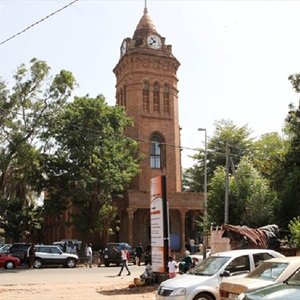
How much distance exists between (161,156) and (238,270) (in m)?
34.8

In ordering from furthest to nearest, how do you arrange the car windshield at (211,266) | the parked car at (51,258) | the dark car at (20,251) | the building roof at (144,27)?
the building roof at (144,27) < the dark car at (20,251) < the parked car at (51,258) < the car windshield at (211,266)

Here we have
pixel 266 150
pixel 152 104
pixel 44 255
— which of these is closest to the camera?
pixel 44 255

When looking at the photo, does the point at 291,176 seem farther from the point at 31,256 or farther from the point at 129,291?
the point at 31,256

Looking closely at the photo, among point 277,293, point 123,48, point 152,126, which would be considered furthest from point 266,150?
point 277,293

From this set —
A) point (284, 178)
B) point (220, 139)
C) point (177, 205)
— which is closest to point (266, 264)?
point (284, 178)

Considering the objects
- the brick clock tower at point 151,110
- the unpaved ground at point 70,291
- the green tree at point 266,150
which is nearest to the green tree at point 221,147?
the green tree at point 266,150

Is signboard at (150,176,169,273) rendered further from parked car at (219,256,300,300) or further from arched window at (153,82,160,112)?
arched window at (153,82,160,112)

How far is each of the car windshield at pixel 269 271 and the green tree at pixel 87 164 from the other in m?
27.3

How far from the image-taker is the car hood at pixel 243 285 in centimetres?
969

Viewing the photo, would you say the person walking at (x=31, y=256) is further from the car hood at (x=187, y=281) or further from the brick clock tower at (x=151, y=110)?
the car hood at (x=187, y=281)

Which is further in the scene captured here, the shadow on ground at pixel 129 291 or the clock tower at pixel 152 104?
the clock tower at pixel 152 104

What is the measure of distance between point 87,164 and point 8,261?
400 inches

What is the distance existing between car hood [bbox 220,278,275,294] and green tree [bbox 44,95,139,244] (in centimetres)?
2745

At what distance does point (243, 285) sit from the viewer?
32.1 feet
